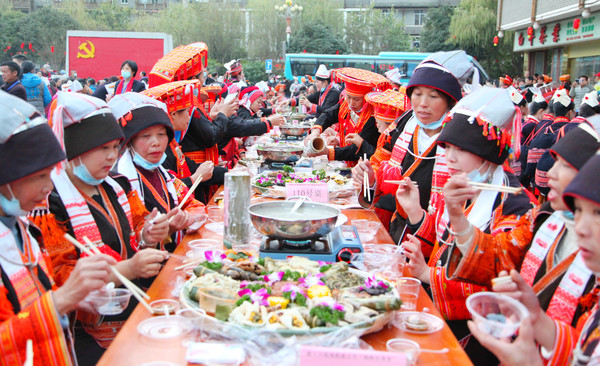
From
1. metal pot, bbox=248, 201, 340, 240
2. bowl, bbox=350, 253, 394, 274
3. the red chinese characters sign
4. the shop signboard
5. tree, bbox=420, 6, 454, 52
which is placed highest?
tree, bbox=420, 6, 454, 52

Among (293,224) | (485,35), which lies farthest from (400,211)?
(485,35)

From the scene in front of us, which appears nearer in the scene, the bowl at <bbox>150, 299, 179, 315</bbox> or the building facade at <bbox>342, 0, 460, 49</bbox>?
the bowl at <bbox>150, 299, 179, 315</bbox>

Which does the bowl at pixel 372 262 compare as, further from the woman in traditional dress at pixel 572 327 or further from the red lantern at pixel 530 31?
the red lantern at pixel 530 31

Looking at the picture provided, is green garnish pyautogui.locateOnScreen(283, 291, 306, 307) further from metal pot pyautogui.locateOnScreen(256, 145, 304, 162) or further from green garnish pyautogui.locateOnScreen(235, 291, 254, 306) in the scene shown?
metal pot pyautogui.locateOnScreen(256, 145, 304, 162)

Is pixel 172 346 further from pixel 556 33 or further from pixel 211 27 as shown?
pixel 211 27

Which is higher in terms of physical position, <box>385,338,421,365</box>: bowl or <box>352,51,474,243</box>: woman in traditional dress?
<box>352,51,474,243</box>: woman in traditional dress

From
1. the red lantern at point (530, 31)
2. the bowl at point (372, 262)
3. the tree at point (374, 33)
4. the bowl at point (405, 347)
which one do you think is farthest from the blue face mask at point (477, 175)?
the tree at point (374, 33)

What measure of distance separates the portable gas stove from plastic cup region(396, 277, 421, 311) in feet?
1.11

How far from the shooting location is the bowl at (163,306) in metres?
1.74

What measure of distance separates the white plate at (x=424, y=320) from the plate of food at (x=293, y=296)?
0.08 meters

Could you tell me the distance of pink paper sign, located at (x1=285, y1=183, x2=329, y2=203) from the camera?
310 cm

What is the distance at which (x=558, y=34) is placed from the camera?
21.3 meters

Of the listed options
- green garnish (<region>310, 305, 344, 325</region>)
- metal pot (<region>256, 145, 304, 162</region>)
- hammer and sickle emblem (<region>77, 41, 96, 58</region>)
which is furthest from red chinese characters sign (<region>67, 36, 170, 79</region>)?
green garnish (<region>310, 305, 344, 325</region>)

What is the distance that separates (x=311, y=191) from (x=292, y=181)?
0.65 meters
